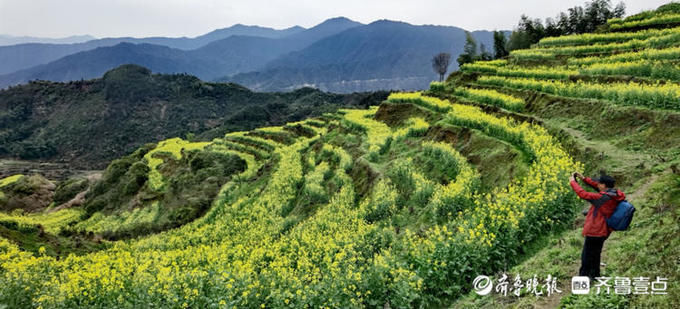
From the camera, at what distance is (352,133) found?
3125 cm

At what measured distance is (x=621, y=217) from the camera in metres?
6.21

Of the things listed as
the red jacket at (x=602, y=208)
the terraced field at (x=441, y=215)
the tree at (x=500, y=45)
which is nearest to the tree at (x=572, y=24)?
the tree at (x=500, y=45)

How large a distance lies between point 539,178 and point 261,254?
31.5 ft

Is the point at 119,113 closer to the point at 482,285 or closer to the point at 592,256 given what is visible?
the point at 482,285

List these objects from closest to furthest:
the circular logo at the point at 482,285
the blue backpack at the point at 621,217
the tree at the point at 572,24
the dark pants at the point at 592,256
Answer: the blue backpack at the point at 621,217 → the dark pants at the point at 592,256 → the circular logo at the point at 482,285 → the tree at the point at 572,24

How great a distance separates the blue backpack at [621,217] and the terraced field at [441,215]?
33.5 inches

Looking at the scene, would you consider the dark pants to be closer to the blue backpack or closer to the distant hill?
the blue backpack

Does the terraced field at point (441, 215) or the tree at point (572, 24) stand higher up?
the tree at point (572, 24)

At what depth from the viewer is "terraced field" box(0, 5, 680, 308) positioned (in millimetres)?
8320

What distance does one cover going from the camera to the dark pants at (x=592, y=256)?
655cm

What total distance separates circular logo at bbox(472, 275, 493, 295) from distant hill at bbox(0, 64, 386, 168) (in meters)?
87.5

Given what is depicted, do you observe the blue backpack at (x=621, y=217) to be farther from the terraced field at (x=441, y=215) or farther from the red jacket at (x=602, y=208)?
the terraced field at (x=441, y=215)

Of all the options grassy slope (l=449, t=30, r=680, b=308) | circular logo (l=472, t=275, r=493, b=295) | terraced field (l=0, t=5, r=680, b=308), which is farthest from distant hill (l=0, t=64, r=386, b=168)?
circular logo (l=472, t=275, r=493, b=295)

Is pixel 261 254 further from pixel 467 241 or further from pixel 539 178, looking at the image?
pixel 539 178
